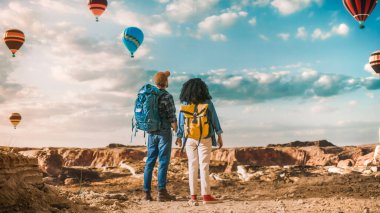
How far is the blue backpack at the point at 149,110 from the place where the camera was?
818 cm

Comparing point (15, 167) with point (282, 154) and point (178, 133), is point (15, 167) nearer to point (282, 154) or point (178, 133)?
point (178, 133)

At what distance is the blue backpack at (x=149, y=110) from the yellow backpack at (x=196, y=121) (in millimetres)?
806

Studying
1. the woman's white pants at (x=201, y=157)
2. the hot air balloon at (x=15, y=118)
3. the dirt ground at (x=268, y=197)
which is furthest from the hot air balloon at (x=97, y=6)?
the hot air balloon at (x=15, y=118)

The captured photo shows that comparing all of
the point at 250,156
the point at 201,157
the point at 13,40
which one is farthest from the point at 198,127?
the point at 250,156

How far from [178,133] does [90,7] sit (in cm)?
2198

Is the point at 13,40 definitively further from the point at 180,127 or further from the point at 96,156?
the point at 180,127

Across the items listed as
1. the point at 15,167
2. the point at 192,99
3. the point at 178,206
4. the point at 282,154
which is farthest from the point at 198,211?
the point at 282,154

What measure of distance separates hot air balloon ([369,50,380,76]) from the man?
104ft

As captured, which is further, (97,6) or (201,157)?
(97,6)

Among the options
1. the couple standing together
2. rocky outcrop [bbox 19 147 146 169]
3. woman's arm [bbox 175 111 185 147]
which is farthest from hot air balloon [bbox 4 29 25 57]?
woman's arm [bbox 175 111 185 147]

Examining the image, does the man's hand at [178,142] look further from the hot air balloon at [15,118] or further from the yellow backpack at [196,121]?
the hot air balloon at [15,118]

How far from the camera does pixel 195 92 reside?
7.57m

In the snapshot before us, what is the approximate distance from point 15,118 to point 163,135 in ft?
141

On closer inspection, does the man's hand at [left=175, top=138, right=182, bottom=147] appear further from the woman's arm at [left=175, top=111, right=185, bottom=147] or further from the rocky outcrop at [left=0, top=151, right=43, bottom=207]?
the rocky outcrop at [left=0, top=151, right=43, bottom=207]
